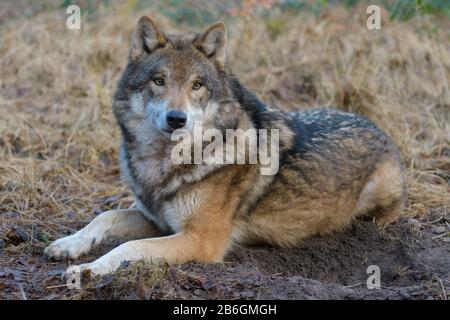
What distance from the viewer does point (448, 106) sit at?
29.7ft

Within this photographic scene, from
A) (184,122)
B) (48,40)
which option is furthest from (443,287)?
(48,40)

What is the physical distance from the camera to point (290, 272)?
18.2ft

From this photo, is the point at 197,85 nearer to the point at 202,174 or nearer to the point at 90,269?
the point at 202,174

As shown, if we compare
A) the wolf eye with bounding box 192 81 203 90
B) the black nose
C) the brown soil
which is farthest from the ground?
the wolf eye with bounding box 192 81 203 90

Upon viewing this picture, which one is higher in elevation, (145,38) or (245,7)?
(245,7)

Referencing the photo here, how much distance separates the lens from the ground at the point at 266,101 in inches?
177

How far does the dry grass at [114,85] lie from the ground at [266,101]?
19mm

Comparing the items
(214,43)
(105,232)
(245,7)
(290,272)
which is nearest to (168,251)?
(105,232)

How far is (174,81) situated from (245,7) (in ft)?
19.7

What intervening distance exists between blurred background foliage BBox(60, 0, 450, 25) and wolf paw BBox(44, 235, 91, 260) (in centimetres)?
628

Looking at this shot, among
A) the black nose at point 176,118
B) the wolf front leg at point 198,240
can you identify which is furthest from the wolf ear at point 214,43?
the wolf front leg at point 198,240

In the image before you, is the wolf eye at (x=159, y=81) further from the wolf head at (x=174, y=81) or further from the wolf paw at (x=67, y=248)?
the wolf paw at (x=67, y=248)
